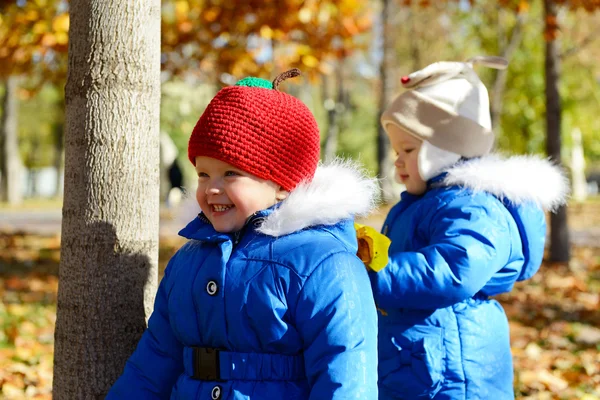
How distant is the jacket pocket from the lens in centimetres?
277

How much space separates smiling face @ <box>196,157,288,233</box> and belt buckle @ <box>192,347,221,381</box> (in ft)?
1.13

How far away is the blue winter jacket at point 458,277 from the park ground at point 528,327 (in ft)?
5.21

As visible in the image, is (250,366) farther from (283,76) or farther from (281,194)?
(283,76)

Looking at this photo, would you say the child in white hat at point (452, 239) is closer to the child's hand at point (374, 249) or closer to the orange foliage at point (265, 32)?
the child's hand at point (374, 249)

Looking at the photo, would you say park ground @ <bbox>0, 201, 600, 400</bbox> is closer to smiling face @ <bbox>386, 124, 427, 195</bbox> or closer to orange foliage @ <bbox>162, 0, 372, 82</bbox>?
smiling face @ <bbox>386, 124, 427, 195</bbox>

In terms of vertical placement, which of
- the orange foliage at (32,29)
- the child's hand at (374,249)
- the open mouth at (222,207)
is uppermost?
the orange foliage at (32,29)

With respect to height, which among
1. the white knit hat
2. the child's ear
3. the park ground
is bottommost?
the park ground

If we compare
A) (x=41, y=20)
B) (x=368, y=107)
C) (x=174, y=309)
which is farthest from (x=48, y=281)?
(x=368, y=107)

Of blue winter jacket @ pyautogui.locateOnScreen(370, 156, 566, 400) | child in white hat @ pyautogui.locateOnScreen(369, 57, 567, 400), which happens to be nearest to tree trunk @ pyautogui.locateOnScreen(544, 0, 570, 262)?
child in white hat @ pyautogui.locateOnScreen(369, 57, 567, 400)

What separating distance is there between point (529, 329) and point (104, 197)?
183 inches

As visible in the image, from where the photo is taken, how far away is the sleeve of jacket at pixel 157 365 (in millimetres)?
2271

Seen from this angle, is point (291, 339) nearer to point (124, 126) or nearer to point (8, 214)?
point (124, 126)

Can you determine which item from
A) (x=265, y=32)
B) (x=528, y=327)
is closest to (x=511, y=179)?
(x=528, y=327)

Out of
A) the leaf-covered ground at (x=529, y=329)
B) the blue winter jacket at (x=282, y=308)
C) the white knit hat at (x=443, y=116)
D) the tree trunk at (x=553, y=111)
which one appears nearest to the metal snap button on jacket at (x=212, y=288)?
the blue winter jacket at (x=282, y=308)
